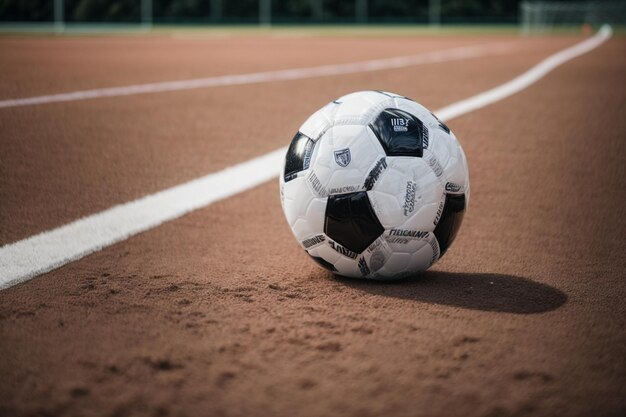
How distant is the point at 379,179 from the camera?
3152 mm

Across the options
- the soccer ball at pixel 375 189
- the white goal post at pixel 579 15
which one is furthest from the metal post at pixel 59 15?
the soccer ball at pixel 375 189


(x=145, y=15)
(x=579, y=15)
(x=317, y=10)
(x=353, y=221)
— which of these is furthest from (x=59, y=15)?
(x=353, y=221)

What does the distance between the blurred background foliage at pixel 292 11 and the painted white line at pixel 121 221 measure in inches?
1384

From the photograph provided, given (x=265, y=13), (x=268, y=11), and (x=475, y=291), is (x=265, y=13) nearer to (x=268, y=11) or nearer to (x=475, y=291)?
(x=268, y=11)

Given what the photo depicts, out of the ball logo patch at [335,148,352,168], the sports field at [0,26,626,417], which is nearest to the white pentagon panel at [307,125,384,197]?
the ball logo patch at [335,148,352,168]

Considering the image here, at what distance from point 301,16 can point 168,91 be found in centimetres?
3696

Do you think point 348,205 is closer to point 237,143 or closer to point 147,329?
point 147,329

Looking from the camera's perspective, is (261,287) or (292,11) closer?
(261,287)

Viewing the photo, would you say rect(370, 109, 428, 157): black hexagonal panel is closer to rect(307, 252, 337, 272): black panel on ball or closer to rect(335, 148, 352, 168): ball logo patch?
rect(335, 148, 352, 168): ball logo patch

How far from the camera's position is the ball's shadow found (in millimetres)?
3041

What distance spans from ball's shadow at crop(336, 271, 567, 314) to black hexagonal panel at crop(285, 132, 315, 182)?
0.53 m

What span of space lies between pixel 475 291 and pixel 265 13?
42.2 m

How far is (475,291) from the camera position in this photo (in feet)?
10.6

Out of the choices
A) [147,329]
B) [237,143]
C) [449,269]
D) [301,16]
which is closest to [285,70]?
[237,143]
